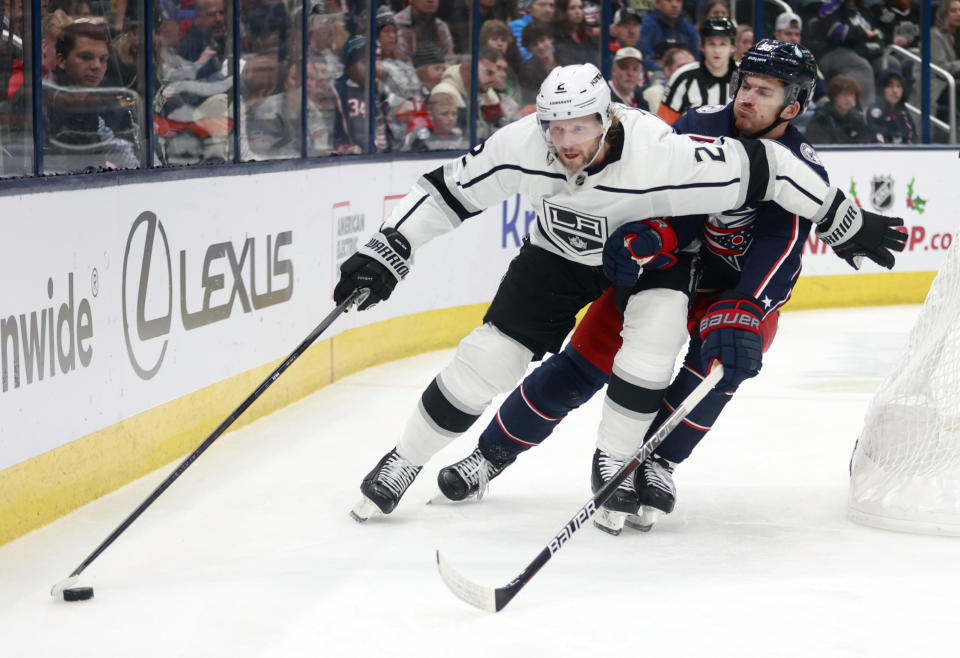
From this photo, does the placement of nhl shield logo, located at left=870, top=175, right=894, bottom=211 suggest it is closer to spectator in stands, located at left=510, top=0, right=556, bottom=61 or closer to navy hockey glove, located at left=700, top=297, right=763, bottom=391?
spectator in stands, located at left=510, top=0, right=556, bottom=61

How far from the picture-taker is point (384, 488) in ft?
11.3

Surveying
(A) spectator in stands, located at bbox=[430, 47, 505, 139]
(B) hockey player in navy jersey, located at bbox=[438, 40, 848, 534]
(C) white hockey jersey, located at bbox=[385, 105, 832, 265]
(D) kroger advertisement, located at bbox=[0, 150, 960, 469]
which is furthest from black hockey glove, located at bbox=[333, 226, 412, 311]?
(A) spectator in stands, located at bbox=[430, 47, 505, 139]

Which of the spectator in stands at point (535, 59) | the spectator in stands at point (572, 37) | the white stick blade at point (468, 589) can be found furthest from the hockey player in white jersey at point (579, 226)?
the spectator in stands at point (572, 37)

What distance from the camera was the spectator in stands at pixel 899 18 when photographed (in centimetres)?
801

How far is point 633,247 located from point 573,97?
1.19 ft

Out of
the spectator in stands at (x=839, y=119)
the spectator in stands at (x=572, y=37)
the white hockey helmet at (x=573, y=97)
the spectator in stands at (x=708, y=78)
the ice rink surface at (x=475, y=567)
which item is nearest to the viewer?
the ice rink surface at (x=475, y=567)

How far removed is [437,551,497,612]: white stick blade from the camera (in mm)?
2771

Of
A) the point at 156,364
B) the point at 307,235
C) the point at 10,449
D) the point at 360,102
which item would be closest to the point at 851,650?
the point at 10,449

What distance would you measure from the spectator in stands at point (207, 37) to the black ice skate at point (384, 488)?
1701mm

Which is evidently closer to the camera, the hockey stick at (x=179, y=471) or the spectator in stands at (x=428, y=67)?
the hockey stick at (x=179, y=471)

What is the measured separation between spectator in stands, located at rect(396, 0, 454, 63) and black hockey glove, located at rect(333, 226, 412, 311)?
10.1 feet

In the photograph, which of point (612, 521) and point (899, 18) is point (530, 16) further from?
point (612, 521)

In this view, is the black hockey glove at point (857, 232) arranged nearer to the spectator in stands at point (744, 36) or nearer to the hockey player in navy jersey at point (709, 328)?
the hockey player in navy jersey at point (709, 328)

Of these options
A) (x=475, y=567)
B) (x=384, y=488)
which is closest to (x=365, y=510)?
(x=384, y=488)
